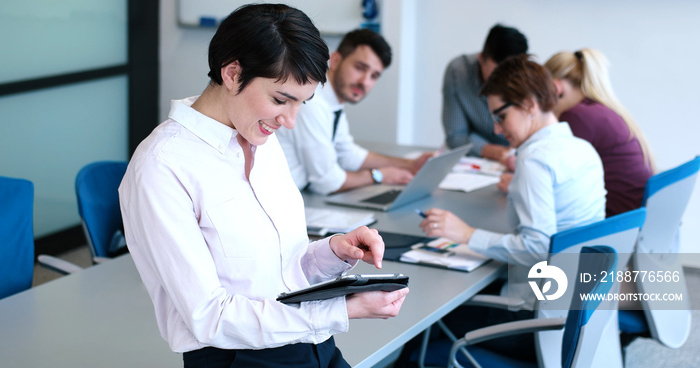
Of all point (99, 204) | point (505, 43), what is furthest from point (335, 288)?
point (505, 43)

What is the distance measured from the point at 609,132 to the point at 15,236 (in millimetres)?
2476

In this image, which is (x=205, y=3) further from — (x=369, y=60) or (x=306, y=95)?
(x=306, y=95)

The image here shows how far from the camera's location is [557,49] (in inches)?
211

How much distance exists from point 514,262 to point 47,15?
136 inches

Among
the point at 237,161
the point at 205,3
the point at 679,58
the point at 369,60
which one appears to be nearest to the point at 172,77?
the point at 205,3

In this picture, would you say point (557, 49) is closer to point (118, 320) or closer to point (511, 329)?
point (511, 329)

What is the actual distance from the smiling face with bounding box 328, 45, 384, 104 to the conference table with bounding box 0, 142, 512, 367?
1.29m

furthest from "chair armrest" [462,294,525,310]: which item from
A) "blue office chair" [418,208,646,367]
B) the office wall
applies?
the office wall

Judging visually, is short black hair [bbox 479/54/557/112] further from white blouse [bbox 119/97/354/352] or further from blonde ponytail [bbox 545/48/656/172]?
white blouse [bbox 119/97/354/352]

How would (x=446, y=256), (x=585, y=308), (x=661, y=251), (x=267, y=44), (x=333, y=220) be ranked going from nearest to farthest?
1. (x=267, y=44)
2. (x=585, y=308)
3. (x=446, y=256)
4. (x=333, y=220)
5. (x=661, y=251)

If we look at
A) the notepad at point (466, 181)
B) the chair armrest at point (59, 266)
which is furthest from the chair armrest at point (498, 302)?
the chair armrest at point (59, 266)

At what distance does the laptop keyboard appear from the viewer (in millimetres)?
3416

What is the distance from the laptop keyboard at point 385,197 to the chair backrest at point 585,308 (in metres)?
1.50

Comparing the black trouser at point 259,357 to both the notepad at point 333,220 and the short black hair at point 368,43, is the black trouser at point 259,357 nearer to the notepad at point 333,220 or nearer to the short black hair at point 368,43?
the notepad at point 333,220
